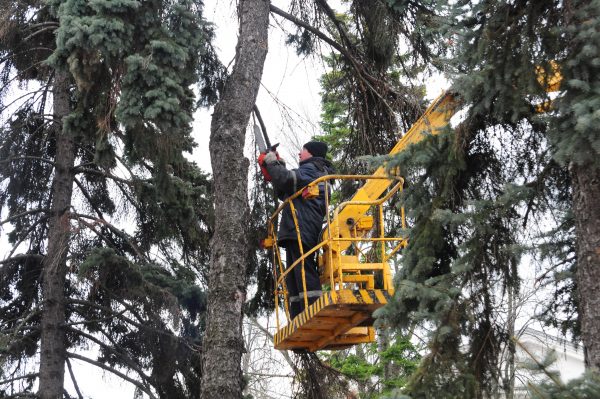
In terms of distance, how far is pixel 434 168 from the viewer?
Answer: 6605 mm

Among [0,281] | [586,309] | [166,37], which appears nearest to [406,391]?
[586,309]

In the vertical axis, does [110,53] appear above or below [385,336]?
above

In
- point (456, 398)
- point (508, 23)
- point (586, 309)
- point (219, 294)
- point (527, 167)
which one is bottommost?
point (456, 398)

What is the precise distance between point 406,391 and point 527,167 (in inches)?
88.5

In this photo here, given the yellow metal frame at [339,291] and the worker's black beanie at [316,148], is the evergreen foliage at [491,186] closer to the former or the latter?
the yellow metal frame at [339,291]

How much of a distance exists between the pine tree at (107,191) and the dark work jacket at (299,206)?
1.24m

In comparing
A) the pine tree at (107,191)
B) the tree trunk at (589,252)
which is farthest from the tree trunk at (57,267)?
the tree trunk at (589,252)

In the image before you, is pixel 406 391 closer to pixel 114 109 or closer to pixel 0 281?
pixel 114 109

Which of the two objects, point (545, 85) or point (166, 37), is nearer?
point (545, 85)

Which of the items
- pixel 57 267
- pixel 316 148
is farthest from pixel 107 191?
pixel 316 148

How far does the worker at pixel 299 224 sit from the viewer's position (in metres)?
8.95

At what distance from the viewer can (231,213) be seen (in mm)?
8969

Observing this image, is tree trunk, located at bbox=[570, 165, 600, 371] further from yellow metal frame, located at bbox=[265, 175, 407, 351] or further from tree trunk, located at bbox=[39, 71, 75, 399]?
tree trunk, located at bbox=[39, 71, 75, 399]

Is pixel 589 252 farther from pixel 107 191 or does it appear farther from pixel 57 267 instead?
pixel 107 191
